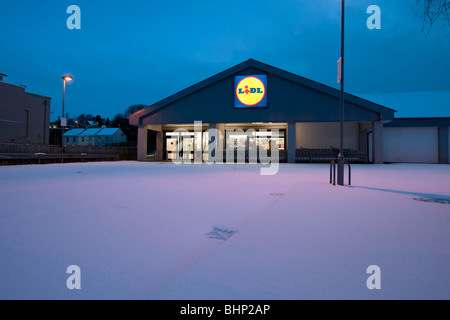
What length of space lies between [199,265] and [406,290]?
1785 mm

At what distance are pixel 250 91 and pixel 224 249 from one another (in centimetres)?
2411

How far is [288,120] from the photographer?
2588 centimetres

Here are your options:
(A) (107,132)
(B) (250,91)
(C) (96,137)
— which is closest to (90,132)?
(C) (96,137)

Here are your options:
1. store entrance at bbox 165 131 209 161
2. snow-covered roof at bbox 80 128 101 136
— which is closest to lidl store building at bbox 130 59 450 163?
store entrance at bbox 165 131 209 161

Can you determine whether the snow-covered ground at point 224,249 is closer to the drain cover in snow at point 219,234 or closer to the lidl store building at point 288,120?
the drain cover in snow at point 219,234

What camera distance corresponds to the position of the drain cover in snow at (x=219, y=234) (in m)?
4.03

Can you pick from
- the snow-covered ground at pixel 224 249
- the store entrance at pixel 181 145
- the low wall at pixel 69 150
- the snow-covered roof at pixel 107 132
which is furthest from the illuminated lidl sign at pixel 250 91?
the snow-covered roof at pixel 107 132

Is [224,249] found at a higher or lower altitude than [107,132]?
lower

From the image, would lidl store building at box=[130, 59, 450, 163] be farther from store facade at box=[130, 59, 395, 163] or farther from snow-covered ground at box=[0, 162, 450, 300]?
snow-covered ground at box=[0, 162, 450, 300]

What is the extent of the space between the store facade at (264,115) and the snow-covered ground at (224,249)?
66.1 feet

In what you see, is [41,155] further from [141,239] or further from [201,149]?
[141,239]

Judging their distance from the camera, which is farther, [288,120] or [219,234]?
[288,120]

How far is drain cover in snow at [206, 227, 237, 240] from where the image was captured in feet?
13.2

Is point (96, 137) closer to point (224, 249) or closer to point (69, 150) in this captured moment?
point (69, 150)
